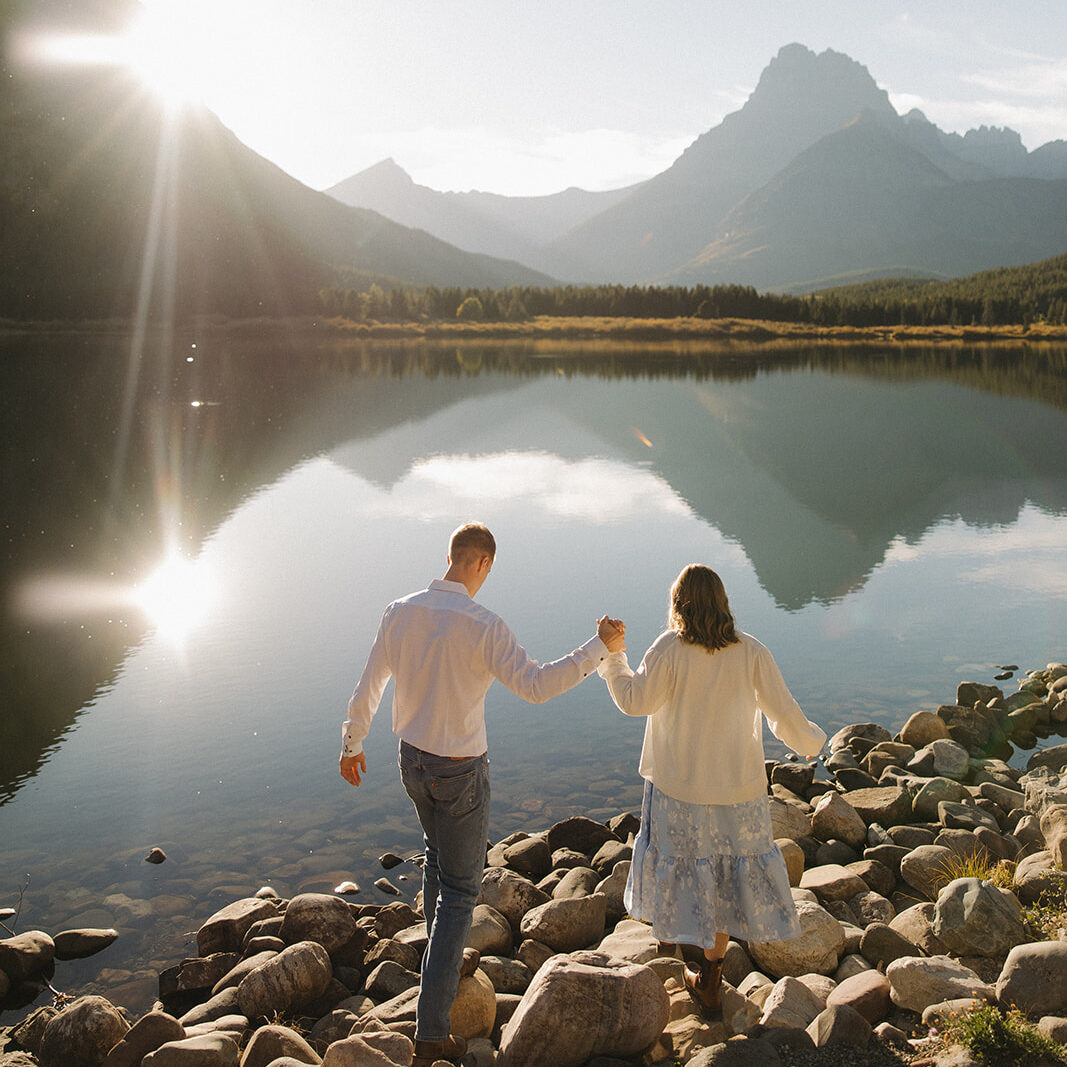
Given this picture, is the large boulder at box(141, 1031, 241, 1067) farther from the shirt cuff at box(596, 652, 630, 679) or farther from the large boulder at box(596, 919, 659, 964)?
the shirt cuff at box(596, 652, 630, 679)

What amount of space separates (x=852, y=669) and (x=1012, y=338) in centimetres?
13852

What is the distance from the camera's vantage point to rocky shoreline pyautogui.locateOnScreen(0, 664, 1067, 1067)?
5.15 meters

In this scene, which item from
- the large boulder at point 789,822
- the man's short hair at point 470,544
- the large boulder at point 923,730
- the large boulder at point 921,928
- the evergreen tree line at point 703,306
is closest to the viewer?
the man's short hair at point 470,544

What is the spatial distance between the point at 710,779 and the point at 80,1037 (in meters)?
4.18

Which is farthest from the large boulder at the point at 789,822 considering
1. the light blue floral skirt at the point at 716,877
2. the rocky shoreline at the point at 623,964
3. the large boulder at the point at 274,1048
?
the large boulder at the point at 274,1048

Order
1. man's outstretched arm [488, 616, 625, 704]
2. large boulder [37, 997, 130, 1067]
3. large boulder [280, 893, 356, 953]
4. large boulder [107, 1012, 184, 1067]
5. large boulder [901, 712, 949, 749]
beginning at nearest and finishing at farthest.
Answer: man's outstretched arm [488, 616, 625, 704], large boulder [107, 1012, 184, 1067], large boulder [37, 997, 130, 1067], large boulder [280, 893, 356, 953], large boulder [901, 712, 949, 749]

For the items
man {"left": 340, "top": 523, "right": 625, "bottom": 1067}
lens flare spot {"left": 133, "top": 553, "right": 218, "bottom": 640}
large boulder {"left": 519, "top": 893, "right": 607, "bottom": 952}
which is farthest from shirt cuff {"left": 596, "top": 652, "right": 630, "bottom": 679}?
lens flare spot {"left": 133, "top": 553, "right": 218, "bottom": 640}

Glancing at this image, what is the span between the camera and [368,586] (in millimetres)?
19031

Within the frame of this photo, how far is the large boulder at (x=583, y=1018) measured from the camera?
202 inches

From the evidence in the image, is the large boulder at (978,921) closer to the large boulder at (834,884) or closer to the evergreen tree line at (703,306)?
the large boulder at (834,884)

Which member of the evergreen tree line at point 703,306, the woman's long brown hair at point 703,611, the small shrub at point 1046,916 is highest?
the evergreen tree line at point 703,306

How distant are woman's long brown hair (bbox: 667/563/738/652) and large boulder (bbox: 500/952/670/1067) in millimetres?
1839

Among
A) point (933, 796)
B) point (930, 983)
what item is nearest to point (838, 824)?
point (933, 796)

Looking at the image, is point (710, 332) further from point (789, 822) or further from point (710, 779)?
point (710, 779)
